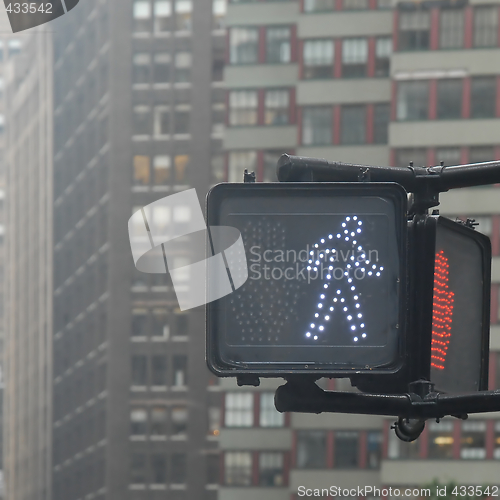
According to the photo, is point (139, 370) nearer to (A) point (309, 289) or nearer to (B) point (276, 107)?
(B) point (276, 107)

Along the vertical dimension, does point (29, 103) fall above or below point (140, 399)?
above

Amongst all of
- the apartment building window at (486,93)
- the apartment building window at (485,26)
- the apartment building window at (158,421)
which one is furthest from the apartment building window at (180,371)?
the apartment building window at (485,26)

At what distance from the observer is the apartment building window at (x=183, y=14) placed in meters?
91.1

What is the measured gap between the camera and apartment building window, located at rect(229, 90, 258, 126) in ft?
234

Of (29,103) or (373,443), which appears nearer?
(373,443)

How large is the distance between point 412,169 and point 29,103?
115 metres

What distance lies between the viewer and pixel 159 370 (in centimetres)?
8838

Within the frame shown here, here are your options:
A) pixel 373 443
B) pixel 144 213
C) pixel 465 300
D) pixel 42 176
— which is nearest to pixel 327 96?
pixel 373 443

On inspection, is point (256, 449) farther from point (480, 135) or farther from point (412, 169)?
point (412, 169)

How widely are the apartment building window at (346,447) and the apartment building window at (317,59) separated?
20.3 meters

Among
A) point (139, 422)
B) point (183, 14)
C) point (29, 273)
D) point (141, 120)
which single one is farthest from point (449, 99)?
point (29, 273)

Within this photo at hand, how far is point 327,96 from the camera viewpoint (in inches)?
Answer: 2660

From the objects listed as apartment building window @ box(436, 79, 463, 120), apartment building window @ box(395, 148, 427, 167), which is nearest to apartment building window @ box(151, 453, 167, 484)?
apartment building window @ box(395, 148, 427, 167)

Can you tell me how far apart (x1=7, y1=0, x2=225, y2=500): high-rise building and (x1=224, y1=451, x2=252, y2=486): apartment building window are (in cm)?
1273
